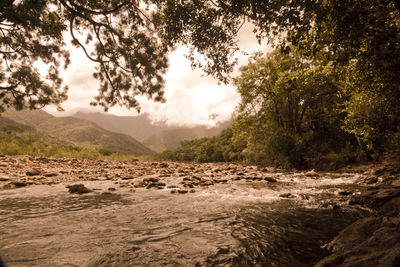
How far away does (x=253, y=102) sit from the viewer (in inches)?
781

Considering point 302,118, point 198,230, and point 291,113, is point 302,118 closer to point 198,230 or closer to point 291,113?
point 291,113

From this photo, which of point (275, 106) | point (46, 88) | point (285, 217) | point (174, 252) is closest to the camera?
point (174, 252)

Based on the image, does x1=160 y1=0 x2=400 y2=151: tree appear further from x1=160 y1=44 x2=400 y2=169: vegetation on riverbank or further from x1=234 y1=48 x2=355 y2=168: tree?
x1=234 y1=48 x2=355 y2=168: tree

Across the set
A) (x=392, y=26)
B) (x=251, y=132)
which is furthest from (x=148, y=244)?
(x=251, y=132)

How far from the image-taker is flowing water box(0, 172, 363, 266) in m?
2.60

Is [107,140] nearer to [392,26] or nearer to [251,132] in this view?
[251,132]

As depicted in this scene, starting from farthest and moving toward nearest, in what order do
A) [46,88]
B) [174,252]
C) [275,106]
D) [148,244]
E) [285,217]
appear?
[275,106] < [46,88] < [285,217] < [148,244] < [174,252]

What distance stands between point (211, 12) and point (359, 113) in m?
10.8

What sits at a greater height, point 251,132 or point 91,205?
point 251,132

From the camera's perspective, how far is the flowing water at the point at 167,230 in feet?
8.52

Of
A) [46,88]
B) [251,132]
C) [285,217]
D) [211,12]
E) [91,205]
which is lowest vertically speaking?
[91,205]

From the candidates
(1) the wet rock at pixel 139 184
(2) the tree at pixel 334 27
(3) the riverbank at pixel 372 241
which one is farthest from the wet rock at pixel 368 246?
(1) the wet rock at pixel 139 184

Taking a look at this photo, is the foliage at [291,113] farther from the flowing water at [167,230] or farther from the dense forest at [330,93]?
the flowing water at [167,230]

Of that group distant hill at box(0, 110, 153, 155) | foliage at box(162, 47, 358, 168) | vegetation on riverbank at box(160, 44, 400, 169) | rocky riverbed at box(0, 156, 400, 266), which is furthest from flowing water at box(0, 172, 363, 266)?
distant hill at box(0, 110, 153, 155)
